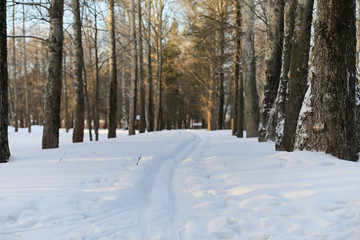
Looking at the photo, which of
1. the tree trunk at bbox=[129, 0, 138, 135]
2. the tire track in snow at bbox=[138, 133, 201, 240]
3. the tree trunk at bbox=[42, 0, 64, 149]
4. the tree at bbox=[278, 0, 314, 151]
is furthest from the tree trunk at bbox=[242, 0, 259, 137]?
the tree trunk at bbox=[129, 0, 138, 135]

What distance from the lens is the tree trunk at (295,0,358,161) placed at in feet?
15.8

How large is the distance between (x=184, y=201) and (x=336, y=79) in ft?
11.9

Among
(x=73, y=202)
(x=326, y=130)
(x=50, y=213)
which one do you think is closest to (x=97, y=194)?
(x=73, y=202)

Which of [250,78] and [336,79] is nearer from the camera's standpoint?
[336,79]

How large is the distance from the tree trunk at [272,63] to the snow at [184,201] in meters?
4.38

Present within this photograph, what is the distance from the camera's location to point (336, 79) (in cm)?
486

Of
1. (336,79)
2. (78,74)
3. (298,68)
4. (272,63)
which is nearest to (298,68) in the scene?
(298,68)

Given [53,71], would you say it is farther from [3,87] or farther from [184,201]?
[184,201]

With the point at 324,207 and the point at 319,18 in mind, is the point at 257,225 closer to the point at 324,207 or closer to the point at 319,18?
the point at 324,207

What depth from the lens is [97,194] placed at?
3.96m

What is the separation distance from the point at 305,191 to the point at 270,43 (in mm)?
7380

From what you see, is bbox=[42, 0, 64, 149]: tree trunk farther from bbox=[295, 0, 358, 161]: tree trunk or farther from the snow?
bbox=[295, 0, 358, 161]: tree trunk

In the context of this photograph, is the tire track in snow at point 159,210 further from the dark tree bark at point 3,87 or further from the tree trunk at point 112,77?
the tree trunk at point 112,77

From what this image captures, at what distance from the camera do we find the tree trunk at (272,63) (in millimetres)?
9547
